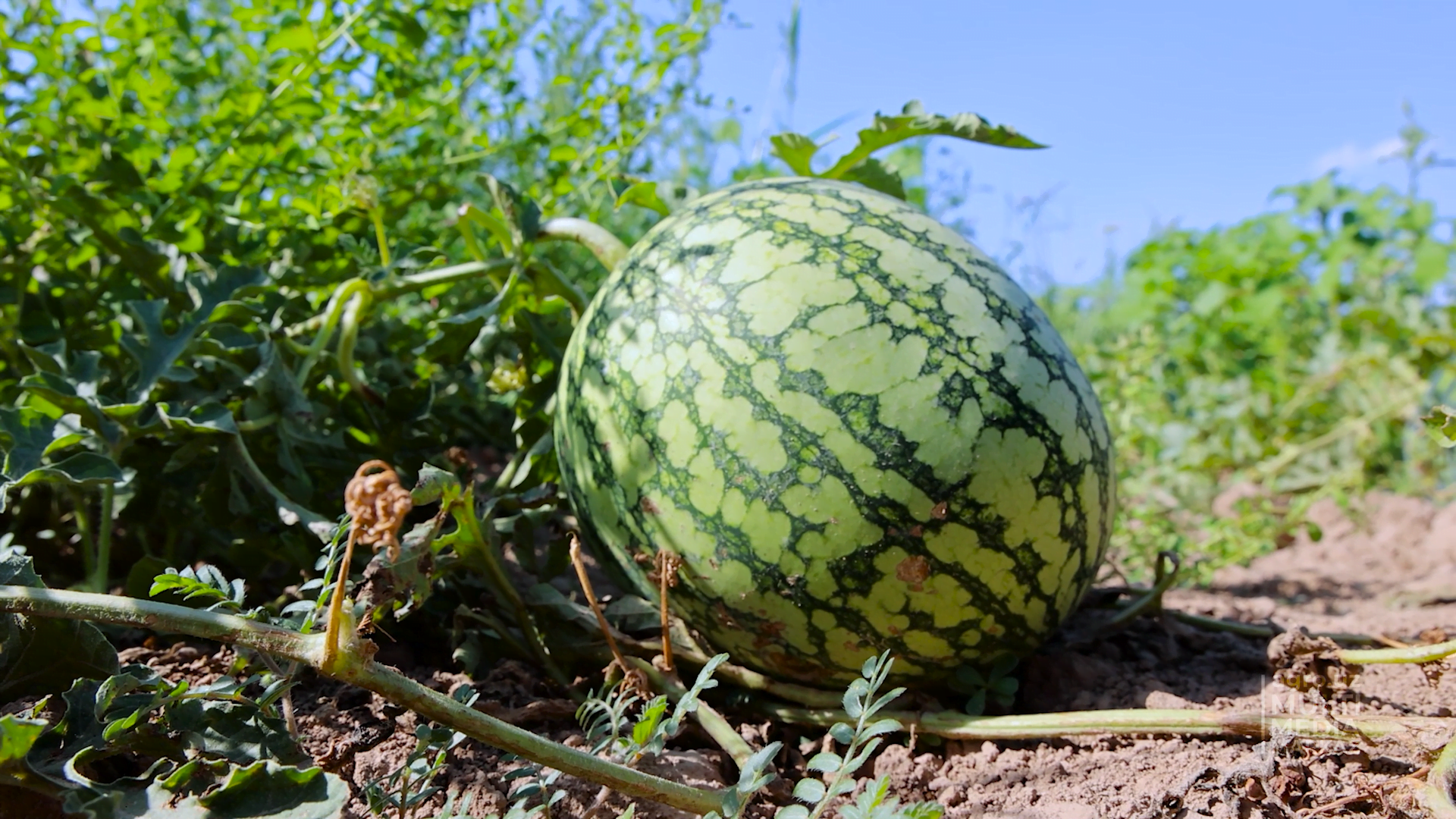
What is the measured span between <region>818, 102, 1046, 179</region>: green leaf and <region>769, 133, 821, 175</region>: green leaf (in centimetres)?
13

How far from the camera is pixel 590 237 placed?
218 centimetres

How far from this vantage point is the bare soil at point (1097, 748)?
1.41 meters

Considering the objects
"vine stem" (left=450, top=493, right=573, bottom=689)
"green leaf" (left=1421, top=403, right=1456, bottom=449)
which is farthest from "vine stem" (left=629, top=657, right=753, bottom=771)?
"green leaf" (left=1421, top=403, right=1456, bottom=449)

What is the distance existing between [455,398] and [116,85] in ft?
3.22

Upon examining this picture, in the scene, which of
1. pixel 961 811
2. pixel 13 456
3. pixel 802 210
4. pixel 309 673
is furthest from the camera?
pixel 802 210

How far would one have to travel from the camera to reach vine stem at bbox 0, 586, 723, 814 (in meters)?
1.16

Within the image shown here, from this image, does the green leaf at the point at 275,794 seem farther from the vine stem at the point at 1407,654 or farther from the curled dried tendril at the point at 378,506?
the vine stem at the point at 1407,654

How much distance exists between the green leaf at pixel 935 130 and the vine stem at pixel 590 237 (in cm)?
57

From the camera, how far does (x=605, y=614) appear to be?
1.91m

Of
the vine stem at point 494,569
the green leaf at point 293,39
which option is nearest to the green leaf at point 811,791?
the vine stem at point 494,569

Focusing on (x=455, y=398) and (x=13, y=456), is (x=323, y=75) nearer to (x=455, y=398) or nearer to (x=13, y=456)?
(x=455, y=398)

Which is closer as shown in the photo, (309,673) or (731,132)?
(309,673)

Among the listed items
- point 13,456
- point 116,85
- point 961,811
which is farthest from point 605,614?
point 116,85

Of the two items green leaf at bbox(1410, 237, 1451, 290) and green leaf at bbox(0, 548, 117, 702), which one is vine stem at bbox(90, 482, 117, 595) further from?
green leaf at bbox(1410, 237, 1451, 290)
